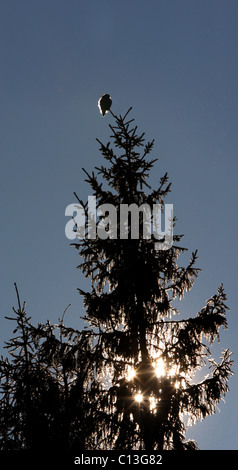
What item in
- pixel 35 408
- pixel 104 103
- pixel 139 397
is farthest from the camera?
pixel 104 103

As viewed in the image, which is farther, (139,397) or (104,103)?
(104,103)

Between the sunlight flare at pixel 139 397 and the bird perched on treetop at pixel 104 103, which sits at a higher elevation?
the bird perched on treetop at pixel 104 103

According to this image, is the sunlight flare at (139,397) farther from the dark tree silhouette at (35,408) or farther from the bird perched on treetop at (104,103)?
the bird perched on treetop at (104,103)

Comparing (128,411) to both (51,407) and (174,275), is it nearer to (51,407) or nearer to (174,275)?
(51,407)

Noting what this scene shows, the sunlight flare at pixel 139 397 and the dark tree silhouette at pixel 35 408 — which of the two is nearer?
the dark tree silhouette at pixel 35 408

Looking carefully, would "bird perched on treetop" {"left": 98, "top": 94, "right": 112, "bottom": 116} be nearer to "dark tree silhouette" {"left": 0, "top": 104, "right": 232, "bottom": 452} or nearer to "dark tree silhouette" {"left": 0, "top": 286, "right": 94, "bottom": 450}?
"dark tree silhouette" {"left": 0, "top": 104, "right": 232, "bottom": 452}

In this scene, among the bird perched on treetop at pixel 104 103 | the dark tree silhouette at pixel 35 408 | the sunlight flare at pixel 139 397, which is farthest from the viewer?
the bird perched on treetop at pixel 104 103

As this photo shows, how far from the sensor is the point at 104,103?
32.7 ft

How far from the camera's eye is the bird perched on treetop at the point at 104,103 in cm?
991

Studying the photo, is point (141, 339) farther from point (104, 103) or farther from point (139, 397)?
point (104, 103)

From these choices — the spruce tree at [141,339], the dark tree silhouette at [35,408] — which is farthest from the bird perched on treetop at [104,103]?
the dark tree silhouette at [35,408]

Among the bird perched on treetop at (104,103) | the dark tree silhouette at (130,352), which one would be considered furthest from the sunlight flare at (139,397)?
the bird perched on treetop at (104,103)

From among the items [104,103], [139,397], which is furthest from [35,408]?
[104,103]

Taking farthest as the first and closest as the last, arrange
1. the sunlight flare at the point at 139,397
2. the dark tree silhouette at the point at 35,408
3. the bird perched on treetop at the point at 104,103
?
the bird perched on treetop at the point at 104,103
the sunlight flare at the point at 139,397
the dark tree silhouette at the point at 35,408
